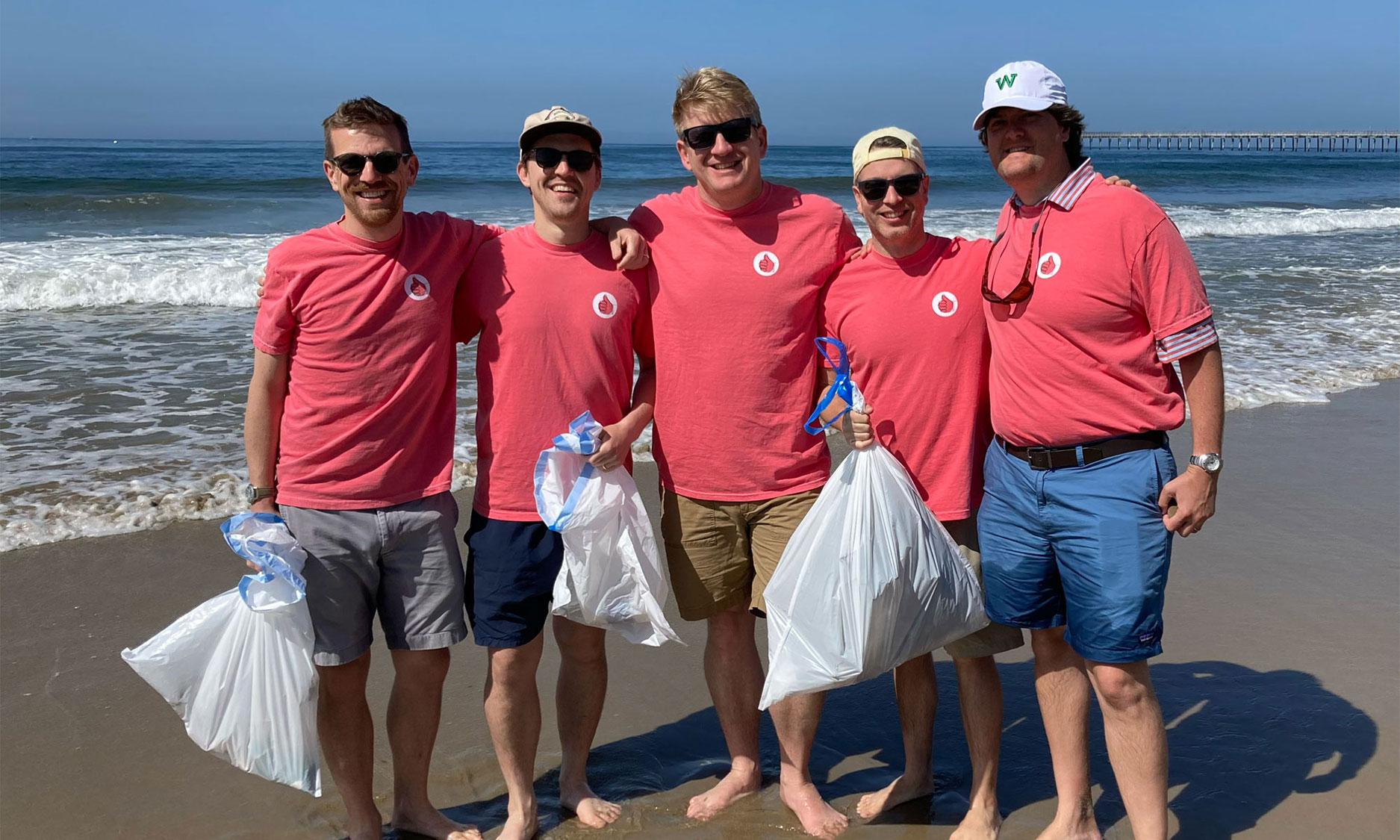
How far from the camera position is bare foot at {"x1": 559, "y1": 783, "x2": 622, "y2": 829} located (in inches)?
125

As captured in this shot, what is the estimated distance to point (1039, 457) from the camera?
110 inches

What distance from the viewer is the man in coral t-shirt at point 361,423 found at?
9.48 feet

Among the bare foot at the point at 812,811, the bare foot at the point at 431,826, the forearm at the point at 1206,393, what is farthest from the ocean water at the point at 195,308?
the forearm at the point at 1206,393

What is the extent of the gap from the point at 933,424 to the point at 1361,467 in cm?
432

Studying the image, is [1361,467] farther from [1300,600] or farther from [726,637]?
[726,637]

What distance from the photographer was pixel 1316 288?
12.6 metres

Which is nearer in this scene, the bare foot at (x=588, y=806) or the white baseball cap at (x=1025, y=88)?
the white baseball cap at (x=1025, y=88)

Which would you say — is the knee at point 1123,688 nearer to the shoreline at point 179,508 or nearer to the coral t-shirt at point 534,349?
the coral t-shirt at point 534,349

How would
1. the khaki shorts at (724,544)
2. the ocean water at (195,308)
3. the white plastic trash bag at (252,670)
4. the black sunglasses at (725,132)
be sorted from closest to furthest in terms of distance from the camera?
the white plastic trash bag at (252,670) < the black sunglasses at (725,132) < the khaki shorts at (724,544) < the ocean water at (195,308)

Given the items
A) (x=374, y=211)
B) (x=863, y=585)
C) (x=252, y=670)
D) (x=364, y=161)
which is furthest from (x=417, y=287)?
(x=863, y=585)

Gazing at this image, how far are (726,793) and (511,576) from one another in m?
0.96

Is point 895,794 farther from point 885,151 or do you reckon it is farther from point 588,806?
point 885,151

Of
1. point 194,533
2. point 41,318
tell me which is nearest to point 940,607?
point 194,533

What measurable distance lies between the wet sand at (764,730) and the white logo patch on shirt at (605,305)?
4.94ft
